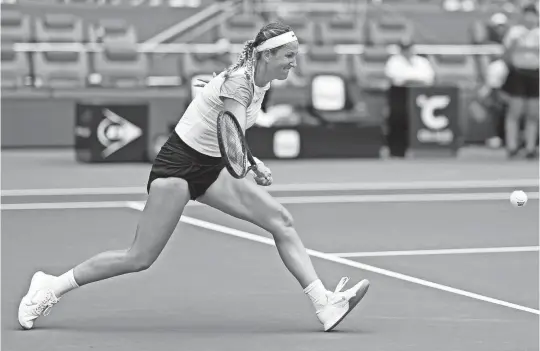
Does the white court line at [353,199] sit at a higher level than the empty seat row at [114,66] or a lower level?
lower

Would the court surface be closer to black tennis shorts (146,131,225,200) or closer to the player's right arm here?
black tennis shorts (146,131,225,200)

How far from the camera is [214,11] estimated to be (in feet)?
79.2

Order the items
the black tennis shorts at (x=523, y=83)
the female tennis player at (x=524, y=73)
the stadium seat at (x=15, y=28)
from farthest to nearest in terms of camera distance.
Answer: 1. the stadium seat at (x=15, y=28)
2. the black tennis shorts at (x=523, y=83)
3. the female tennis player at (x=524, y=73)

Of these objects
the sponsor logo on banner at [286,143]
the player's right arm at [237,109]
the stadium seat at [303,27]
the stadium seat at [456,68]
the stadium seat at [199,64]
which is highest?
the player's right arm at [237,109]

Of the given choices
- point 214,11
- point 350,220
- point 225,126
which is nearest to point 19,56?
point 214,11

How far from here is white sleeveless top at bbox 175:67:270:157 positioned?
6644 millimetres

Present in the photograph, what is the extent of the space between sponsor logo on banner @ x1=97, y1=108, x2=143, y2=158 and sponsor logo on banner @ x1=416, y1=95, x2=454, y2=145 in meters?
4.57

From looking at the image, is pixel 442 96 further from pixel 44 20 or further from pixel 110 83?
pixel 44 20

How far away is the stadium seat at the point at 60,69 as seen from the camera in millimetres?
21469

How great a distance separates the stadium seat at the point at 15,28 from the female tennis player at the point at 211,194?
1558 centimetres

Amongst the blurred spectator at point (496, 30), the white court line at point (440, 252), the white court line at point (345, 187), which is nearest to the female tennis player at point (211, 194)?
the white court line at point (440, 252)

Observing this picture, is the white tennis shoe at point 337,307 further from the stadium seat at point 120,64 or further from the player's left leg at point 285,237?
the stadium seat at point 120,64

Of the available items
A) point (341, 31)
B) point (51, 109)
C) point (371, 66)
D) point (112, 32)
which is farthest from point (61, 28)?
point (371, 66)

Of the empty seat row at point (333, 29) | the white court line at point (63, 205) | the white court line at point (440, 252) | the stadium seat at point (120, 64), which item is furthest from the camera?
the empty seat row at point (333, 29)
